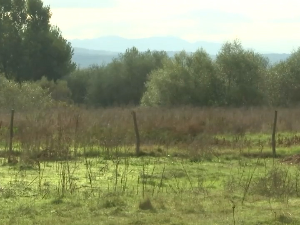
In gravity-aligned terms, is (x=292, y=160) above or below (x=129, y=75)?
below

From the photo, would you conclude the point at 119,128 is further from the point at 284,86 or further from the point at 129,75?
the point at 129,75

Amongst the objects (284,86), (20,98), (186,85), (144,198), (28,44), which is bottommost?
(144,198)

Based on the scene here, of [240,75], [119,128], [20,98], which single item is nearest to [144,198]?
[119,128]

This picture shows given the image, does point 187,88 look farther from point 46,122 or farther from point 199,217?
point 199,217

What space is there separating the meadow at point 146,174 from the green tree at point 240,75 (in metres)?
16.1

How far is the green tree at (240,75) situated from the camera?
4934 cm

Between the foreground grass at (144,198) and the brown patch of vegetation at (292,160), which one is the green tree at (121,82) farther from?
the foreground grass at (144,198)

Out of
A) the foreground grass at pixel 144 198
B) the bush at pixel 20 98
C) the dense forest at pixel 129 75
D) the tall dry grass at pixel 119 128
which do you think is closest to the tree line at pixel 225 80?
the dense forest at pixel 129 75

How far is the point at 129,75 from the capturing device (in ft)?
205

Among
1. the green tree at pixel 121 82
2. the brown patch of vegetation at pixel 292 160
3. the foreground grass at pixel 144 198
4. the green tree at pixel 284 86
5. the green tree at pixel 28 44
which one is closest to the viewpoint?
the foreground grass at pixel 144 198

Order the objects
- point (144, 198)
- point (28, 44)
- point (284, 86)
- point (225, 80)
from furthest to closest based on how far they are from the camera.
A: point (28, 44), point (284, 86), point (225, 80), point (144, 198)

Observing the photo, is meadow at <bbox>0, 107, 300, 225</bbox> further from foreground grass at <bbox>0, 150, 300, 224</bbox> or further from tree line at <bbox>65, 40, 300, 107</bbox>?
tree line at <bbox>65, 40, 300, 107</bbox>

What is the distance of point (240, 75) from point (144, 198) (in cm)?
3890

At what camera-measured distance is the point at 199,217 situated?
10.8m
